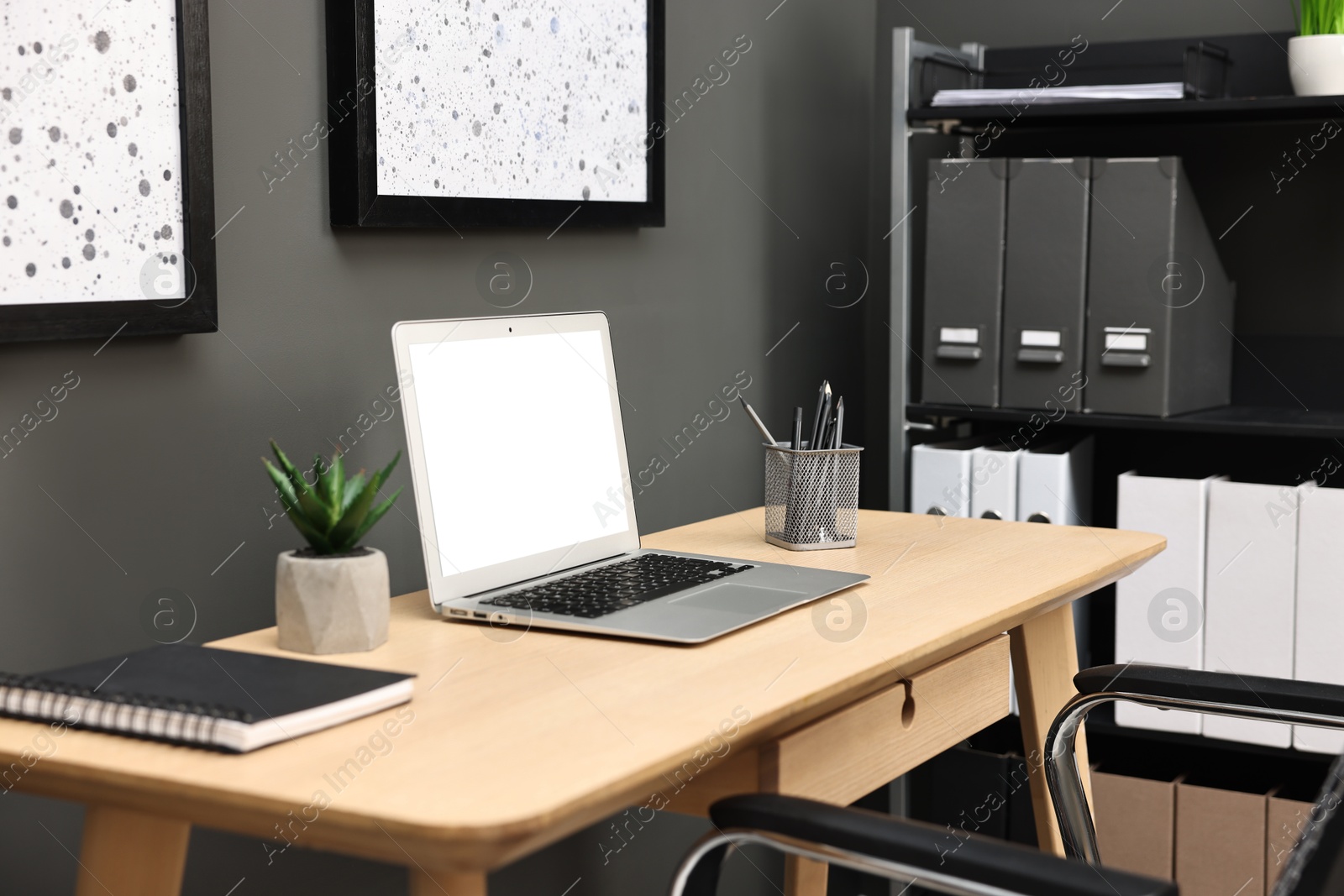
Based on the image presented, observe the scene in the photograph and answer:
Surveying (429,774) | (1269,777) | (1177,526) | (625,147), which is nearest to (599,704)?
(429,774)

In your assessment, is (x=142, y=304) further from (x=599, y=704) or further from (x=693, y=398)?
(x=693, y=398)

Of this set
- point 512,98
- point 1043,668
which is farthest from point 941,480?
point 512,98

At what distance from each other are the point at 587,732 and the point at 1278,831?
1.55 meters

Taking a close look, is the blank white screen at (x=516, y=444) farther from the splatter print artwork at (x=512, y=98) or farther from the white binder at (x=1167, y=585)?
the white binder at (x=1167, y=585)

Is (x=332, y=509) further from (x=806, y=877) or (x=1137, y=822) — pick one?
(x=1137, y=822)

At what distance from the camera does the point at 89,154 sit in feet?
3.98

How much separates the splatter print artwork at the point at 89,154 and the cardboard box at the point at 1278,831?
1719 mm

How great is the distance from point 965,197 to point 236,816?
1.67 meters

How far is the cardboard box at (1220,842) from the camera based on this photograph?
82.7 inches

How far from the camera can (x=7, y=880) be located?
1204mm

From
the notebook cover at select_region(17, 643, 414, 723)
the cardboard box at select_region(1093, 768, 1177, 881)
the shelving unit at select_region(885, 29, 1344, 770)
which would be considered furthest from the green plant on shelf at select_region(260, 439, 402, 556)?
the cardboard box at select_region(1093, 768, 1177, 881)

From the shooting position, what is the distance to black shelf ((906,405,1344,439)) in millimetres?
2027

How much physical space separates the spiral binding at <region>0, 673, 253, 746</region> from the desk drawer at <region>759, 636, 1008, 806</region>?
0.43m

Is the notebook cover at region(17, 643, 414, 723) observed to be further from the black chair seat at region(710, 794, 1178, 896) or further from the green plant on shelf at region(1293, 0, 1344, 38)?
the green plant on shelf at region(1293, 0, 1344, 38)
